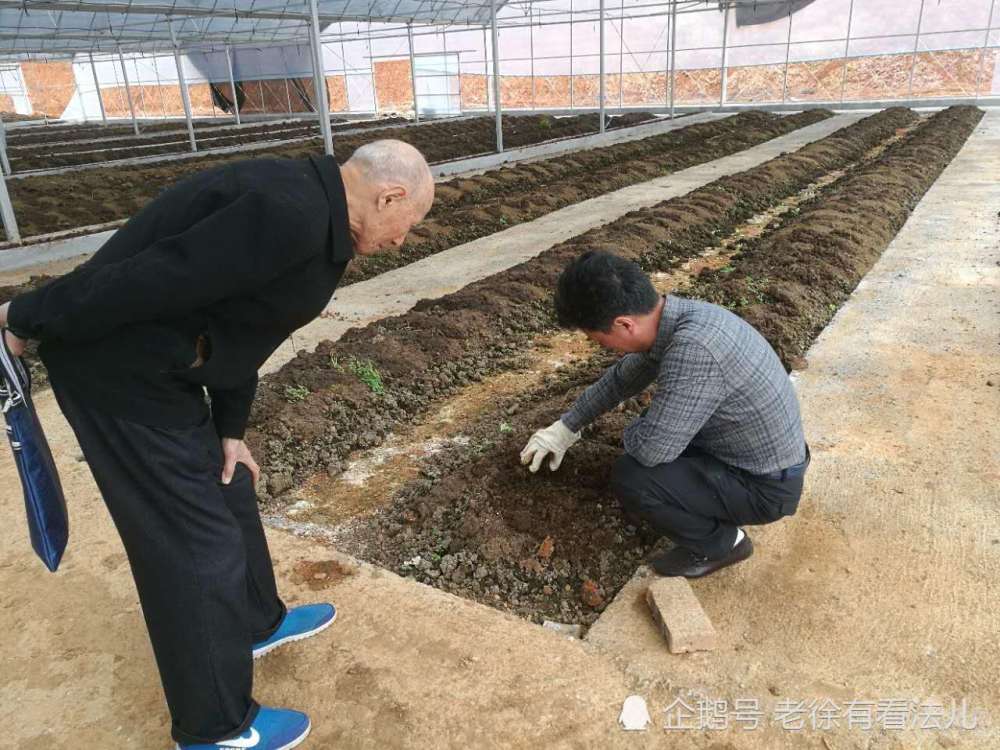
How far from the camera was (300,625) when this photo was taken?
8.25 ft

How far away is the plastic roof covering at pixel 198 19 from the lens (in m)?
16.6

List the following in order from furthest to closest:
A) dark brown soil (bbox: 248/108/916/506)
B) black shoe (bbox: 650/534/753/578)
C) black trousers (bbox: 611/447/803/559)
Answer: dark brown soil (bbox: 248/108/916/506) → black shoe (bbox: 650/534/753/578) → black trousers (bbox: 611/447/803/559)

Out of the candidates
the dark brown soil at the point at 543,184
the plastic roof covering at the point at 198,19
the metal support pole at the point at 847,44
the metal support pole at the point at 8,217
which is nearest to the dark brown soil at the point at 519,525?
the dark brown soil at the point at 543,184

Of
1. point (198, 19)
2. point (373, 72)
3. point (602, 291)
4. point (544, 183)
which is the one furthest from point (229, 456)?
point (373, 72)

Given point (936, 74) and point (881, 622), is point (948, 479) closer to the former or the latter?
point (881, 622)

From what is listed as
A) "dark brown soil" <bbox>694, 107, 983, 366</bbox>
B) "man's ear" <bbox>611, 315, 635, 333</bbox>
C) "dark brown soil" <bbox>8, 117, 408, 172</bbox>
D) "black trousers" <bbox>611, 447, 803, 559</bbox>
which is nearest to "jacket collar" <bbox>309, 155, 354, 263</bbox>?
"man's ear" <bbox>611, 315, 635, 333</bbox>

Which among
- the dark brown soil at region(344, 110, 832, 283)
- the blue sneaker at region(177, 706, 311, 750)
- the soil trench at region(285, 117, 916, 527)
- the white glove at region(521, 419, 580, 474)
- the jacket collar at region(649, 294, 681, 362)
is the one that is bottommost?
the soil trench at region(285, 117, 916, 527)

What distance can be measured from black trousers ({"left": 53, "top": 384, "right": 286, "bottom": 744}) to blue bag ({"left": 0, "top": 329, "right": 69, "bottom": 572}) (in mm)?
90

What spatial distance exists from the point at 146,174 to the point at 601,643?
1440cm

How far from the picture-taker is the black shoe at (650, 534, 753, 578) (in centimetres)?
269

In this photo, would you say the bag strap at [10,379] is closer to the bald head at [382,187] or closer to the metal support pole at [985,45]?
the bald head at [382,187]

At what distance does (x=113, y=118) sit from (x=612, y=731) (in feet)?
148

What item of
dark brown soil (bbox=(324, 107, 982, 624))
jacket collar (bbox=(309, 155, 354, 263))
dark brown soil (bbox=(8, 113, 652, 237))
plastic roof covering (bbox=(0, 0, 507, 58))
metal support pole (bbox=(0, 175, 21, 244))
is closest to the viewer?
jacket collar (bbox=(309, 155, 354, 263))

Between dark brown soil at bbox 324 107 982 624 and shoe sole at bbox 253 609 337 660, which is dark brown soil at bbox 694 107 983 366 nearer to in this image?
dark brown soil at bbox 324 107 982 624
